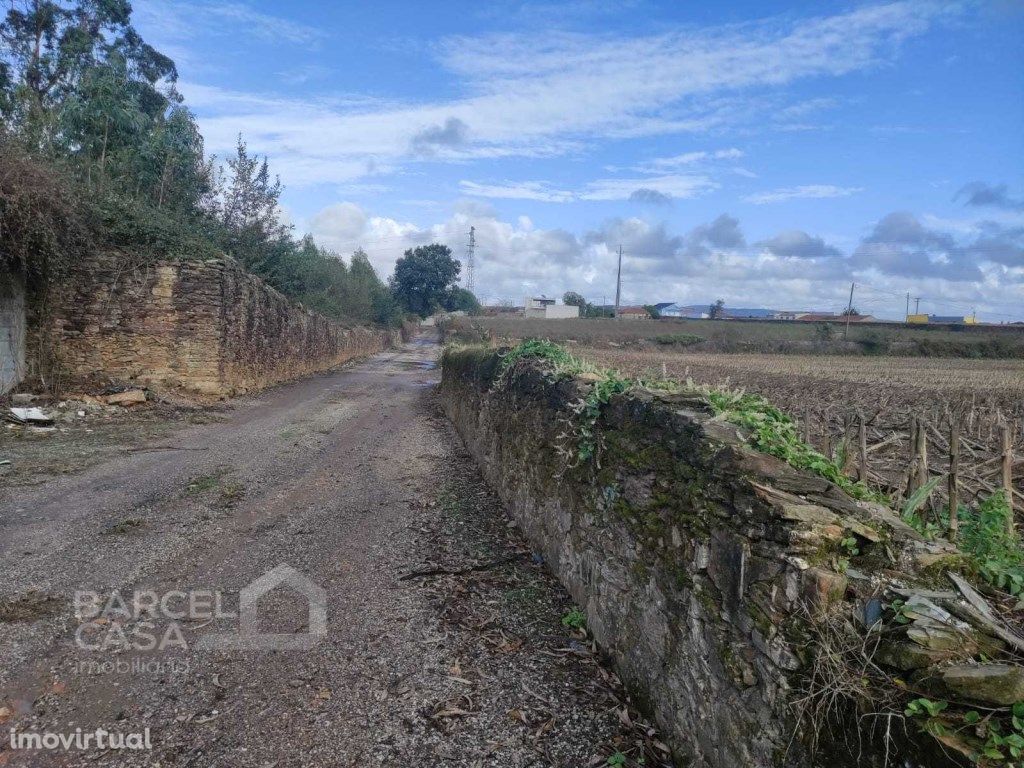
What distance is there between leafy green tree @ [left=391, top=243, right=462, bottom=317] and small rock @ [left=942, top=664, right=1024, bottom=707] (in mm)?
61544

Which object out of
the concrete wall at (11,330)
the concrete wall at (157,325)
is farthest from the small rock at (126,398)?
the concrete wall at (11,330)

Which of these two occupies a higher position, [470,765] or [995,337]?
[995,337]

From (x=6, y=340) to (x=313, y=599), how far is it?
1073 cm

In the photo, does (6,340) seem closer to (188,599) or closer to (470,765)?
(188,599)

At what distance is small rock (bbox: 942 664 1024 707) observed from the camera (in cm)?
161

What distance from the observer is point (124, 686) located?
3275mm

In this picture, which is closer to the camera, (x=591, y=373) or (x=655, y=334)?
(x=591, y=373)

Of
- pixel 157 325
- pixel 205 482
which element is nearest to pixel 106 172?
pixel 157 325

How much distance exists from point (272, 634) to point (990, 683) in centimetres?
372

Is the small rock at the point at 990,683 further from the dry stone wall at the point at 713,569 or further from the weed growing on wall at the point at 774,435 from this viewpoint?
the weed growing on wall at the point at 774,435

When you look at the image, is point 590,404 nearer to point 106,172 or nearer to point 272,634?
point 272,634

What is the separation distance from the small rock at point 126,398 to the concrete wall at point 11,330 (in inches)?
64.1

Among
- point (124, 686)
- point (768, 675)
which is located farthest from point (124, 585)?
point (768, 675)

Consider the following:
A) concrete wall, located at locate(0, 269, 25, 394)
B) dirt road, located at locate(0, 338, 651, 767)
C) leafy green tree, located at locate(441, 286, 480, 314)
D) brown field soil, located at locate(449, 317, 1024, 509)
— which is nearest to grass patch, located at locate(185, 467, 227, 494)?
dirt road, located at locate(0, 338, 651, 767)
